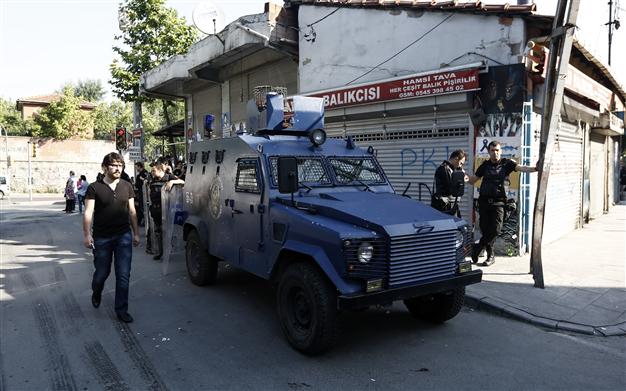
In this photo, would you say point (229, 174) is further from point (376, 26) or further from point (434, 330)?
point (376, 26)

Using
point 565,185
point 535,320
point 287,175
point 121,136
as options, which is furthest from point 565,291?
point 121,136

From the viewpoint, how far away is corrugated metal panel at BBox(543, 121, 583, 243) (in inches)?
370

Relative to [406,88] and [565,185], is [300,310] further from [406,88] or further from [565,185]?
[565,185]

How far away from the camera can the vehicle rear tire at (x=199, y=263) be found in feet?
21.1

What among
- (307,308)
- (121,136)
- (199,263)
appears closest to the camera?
(307,308)

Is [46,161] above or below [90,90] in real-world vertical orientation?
below

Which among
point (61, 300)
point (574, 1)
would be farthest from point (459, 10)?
point (61, 300)

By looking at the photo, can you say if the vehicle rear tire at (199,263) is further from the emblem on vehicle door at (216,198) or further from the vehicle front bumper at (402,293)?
the vehicle front bumper at (402,293)

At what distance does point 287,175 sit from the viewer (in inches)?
169

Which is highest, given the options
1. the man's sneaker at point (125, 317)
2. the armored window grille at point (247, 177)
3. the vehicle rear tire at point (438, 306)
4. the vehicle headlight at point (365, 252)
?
the armored window grille at point (247, 177)

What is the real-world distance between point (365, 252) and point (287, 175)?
3.54ft

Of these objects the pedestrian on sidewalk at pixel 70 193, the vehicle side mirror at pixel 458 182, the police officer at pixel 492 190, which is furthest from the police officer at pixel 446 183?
the pedestrian on sidewalk at pixel 70 193

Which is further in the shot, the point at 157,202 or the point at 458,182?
the point at 157,202

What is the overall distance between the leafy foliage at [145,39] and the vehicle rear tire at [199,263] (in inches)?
551
